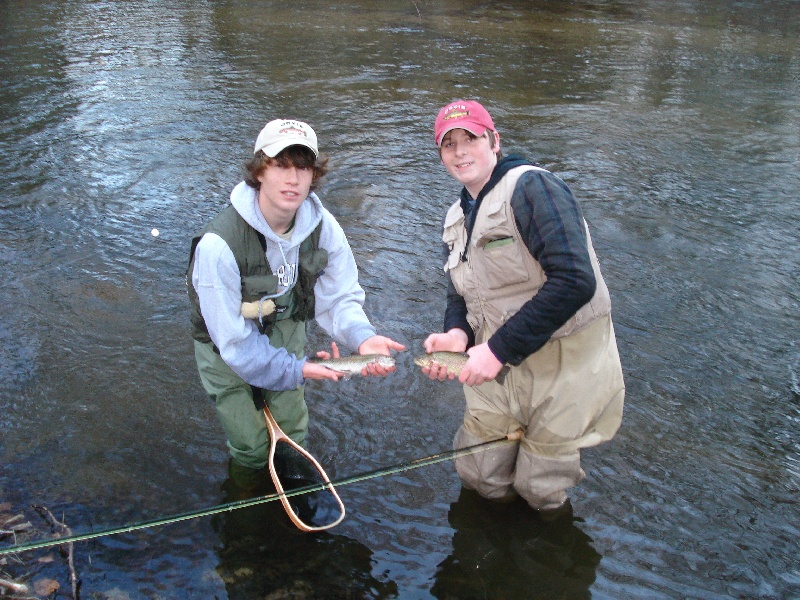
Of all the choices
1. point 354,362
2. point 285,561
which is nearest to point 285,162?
point 354,362

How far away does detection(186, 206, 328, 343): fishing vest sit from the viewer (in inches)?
142

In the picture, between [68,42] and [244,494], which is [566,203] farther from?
[68,42]

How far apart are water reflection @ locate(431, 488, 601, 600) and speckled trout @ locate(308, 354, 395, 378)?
4.10 feet

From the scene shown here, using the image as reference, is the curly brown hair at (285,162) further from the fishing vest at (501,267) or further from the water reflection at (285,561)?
the water reflection at (285,561)

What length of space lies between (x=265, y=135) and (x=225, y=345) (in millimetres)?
1085

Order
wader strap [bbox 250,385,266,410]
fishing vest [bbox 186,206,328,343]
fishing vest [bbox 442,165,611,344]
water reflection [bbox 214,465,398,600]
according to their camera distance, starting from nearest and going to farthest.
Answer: fishing vest [bbox 442,165,611,344], fishing vest [bbox 186,206,328,343], water reflection [bbox 214,465,398,600], wader strap [bbox 250,385,266,410]

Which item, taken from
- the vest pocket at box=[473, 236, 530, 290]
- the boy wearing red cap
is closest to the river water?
the boy wearing red cap

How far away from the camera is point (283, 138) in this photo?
141 inches

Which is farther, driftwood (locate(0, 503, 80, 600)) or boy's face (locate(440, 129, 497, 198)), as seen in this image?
driftwood (locate(0, 503, 80, 600))

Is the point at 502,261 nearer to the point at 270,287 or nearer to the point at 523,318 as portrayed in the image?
the point at 523,318

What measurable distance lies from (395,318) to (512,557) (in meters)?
2.88

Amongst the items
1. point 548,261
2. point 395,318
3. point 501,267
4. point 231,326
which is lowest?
point 395,318

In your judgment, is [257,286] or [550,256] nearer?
[550,256]

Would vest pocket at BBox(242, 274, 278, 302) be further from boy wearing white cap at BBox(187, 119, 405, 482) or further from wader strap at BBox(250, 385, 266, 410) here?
wader strap at BBox(250, 385, 266, 410)
